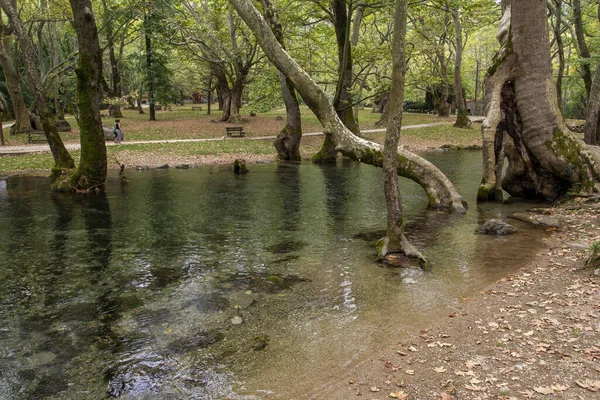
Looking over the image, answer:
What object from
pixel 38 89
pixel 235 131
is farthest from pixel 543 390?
pixel 235 131

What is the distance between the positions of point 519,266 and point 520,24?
7833 mm

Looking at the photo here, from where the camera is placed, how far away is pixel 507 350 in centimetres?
516

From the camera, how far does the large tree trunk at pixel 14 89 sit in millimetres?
28328

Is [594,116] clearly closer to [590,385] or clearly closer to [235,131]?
[590,385]

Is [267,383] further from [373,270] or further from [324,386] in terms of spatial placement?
[373,270]

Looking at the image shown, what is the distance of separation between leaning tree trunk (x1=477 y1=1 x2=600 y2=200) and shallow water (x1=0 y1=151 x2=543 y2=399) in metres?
1.19

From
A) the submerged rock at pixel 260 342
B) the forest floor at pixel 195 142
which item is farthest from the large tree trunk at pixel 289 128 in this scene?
the submerged rock at pixel 260 342

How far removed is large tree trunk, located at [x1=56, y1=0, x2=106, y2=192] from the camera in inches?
577

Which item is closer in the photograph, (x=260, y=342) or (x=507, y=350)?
(x=507, y=350)

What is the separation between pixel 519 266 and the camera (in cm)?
811

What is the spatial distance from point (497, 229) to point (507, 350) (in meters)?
5.57

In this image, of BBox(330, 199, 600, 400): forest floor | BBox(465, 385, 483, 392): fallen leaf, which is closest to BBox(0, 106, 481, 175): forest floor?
BBox(330, 199, 600, 400): forest floor

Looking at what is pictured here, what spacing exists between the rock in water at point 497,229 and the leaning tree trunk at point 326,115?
2.23m

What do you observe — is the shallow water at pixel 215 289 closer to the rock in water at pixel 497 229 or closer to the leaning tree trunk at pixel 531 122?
the rock in water at pixel 497 229
